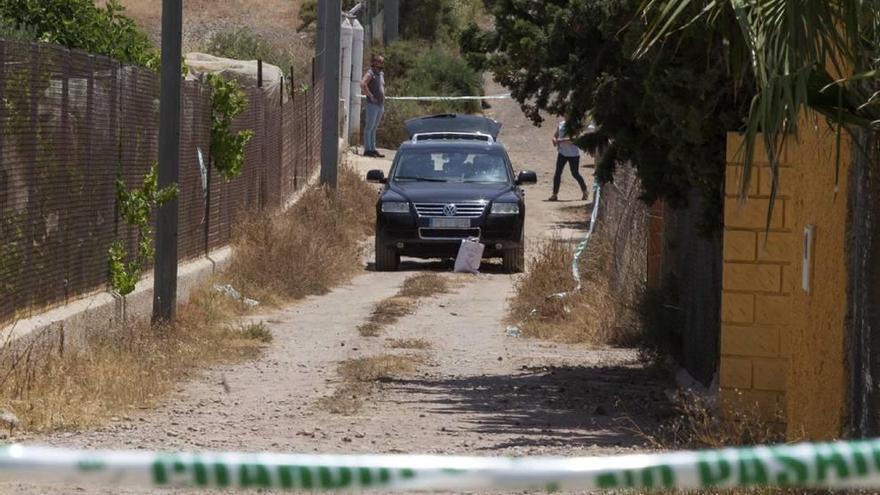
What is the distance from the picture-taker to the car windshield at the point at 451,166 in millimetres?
20812

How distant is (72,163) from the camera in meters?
10.9

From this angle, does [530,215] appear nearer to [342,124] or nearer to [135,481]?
[342,124]

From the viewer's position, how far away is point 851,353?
641cm

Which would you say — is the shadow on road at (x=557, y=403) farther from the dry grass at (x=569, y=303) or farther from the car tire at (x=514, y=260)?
the car tire at (x=514, y=260)

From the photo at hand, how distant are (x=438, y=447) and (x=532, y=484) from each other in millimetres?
5520

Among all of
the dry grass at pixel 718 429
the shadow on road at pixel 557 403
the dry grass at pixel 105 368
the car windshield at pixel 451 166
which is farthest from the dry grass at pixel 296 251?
the dry grass at pixel 718 429

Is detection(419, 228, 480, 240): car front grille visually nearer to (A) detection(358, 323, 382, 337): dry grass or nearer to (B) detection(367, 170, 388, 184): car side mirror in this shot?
(B) detection(367, 170, 388, 184): car side mirror

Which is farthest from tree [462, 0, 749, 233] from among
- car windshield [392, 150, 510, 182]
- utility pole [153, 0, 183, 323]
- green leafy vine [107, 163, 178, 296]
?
car windshield [392, 150, 510, 182]

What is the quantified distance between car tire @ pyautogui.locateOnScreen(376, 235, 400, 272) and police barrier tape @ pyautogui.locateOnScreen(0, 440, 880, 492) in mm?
17539

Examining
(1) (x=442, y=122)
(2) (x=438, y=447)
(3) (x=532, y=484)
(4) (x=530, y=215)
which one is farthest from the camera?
(1) (x=442, y=122)

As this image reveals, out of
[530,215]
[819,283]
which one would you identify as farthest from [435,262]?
[819,283]

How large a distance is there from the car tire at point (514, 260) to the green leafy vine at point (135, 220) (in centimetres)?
769

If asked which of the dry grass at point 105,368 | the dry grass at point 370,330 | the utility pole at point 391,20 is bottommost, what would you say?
the dry grass at point 370,330

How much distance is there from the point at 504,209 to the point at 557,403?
408 inches
